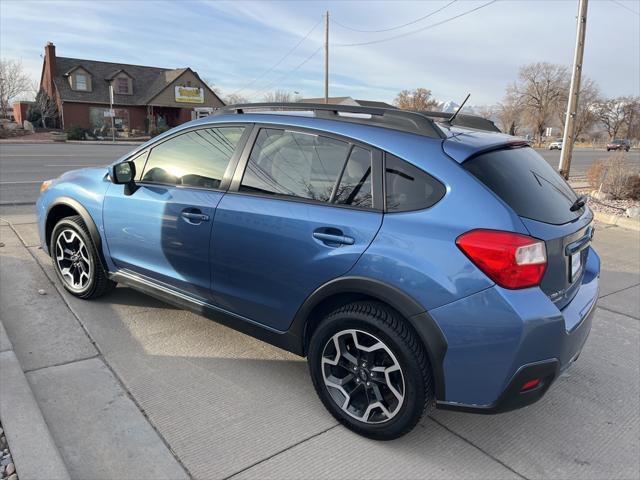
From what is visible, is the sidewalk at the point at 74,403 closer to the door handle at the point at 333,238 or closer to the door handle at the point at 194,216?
the door handle at the point at 194,216

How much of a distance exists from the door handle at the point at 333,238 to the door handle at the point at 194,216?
887 mm

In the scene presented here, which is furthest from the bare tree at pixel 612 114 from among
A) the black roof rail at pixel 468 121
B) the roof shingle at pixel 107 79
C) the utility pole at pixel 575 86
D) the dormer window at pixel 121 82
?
the black roof rail at pixel 468 121

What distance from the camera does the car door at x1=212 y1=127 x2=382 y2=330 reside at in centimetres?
262

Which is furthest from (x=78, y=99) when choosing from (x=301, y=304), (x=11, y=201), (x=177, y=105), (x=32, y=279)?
(x=301, y=304)

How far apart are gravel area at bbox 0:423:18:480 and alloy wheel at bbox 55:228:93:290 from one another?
191 cm

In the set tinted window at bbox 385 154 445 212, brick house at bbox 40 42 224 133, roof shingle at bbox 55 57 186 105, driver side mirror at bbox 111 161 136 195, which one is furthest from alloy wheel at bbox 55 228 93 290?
roof shingle at bbox 55 57 186 105

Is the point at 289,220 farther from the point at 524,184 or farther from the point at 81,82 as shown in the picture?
the point at 81,82

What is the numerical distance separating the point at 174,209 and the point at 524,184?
222 cm

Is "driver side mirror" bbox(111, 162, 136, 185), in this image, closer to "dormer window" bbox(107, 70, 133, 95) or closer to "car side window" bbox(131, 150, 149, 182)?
"car side window" bbox(131, 150, 149, 182)

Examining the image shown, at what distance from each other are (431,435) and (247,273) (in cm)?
142

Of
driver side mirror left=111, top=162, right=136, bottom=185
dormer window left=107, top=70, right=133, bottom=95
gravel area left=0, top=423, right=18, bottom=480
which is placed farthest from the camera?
dormer window left=107, top=70, right=133, bottom=95

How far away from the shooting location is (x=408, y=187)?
2.52 m

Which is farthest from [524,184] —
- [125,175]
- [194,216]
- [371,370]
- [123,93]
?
[123,93]

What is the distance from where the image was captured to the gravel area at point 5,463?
2.20 meters
